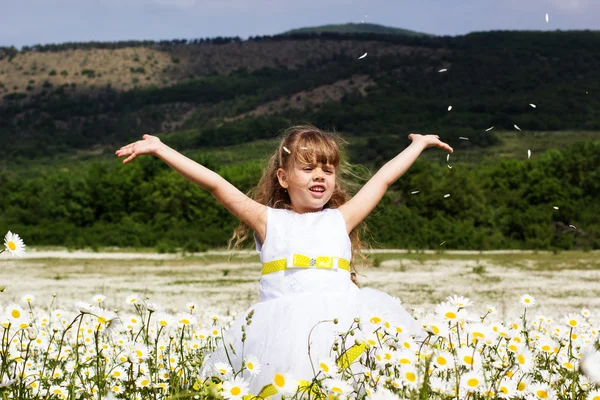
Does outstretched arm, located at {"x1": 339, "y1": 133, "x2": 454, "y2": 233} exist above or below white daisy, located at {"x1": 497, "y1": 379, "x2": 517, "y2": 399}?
above

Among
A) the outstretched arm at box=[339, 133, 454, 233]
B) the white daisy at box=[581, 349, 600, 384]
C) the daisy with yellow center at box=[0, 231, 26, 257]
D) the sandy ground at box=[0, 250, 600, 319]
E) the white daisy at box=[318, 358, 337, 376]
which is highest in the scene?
the outstretched arm at box=[339, 133, 454, 233]

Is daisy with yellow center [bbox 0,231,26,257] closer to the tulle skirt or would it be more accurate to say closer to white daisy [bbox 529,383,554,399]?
the tulle skirt

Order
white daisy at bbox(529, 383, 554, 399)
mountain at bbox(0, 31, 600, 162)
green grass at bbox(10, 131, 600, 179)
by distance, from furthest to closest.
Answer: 1. mountain at bbox(0, 31, 600, 162)
2. green grass at bbox(10, 131, 600, 179)
3. white daisy at bbox(529, 383, 554, 399)

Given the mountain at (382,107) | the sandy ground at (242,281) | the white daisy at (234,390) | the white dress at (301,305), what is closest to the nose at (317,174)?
the white dress at (301,305)

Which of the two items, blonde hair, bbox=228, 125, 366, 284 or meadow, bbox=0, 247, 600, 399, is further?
blonde hair, bbox=228, 125, 366, 284

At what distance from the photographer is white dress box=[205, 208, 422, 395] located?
12.4 ft

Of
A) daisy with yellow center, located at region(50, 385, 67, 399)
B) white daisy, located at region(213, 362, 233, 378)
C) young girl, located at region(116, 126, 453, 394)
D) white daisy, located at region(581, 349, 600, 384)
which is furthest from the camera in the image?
young girl, located at region(116, 126, 453, 394)

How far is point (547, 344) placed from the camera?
13.0 ft

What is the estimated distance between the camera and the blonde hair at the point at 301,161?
5082 mm

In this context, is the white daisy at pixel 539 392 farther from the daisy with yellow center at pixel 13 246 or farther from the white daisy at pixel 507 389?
the daisy with yellow center at pixel 13 246

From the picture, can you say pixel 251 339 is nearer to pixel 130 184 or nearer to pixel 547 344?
pixel 547 344

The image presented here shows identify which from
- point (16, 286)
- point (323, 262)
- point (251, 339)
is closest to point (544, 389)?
point (251, 339)

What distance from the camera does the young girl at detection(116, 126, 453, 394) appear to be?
385cm

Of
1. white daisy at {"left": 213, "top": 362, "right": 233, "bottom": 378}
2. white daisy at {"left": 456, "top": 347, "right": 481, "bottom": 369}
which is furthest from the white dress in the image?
white daisy at {"left": 456, "top": 347, "right": 481, "bottom": 369}
